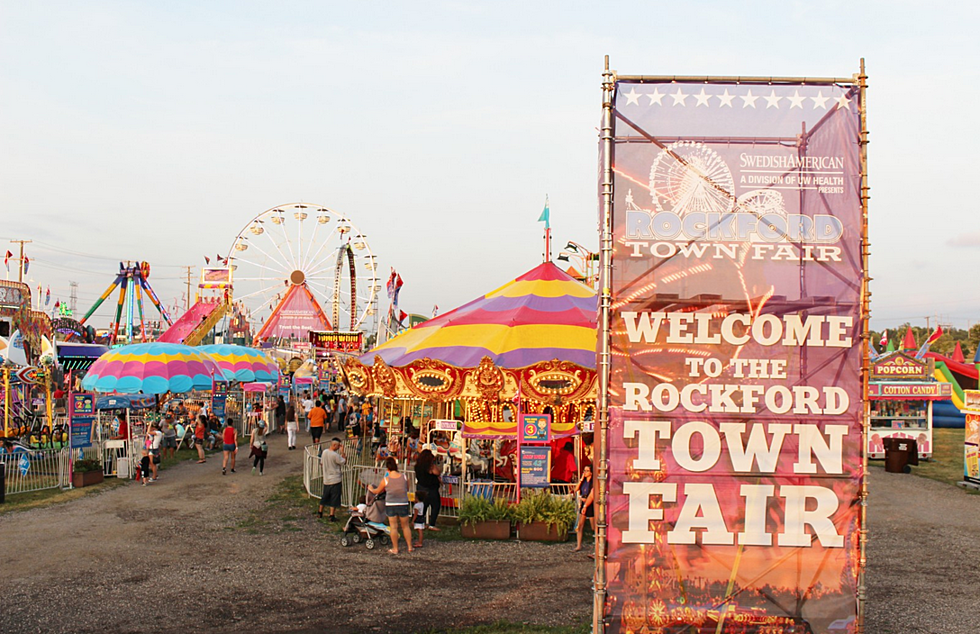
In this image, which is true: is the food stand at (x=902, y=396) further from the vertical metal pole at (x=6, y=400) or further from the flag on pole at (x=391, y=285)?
the flag on pole at (x=391, y=285)

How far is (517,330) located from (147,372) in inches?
468

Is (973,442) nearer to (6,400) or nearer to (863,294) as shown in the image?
(863,294)

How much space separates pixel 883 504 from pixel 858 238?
11483 millimetres

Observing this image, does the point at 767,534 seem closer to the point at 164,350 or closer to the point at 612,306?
the point at 612,306

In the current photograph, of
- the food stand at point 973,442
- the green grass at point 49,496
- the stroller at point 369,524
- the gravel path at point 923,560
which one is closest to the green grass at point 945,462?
the food stand at point 973,442

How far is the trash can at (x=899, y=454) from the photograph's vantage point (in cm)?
1986

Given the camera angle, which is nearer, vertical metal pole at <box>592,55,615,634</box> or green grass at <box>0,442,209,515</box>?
vertical metal pole at <box>592,55,615,634</box>

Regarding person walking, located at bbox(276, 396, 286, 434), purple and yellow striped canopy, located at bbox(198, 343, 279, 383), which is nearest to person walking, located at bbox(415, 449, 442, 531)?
purple and yellow striped canopy, located at bbox(198, 343, 279, 383)

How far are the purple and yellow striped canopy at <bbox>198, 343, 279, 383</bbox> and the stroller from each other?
674 inches

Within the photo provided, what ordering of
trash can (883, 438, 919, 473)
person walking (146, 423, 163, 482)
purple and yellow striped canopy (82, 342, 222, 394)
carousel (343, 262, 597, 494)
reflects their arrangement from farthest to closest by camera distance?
purple and yellow striped canopy (82, 342, 222, 394) < trash can (883, 438, 919, 473) < person walking (146, 423, 163, 482) < carousel (343, 262, 597, 494)

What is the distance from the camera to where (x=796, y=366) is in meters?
5.72

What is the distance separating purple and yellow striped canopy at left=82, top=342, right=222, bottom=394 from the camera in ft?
68.3

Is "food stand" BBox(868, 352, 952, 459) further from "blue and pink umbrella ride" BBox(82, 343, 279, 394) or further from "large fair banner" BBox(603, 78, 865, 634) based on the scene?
"blue and pink umbrella ride" BBox(82, 343, 279, 394)

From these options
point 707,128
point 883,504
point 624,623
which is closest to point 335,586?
point 624,623
